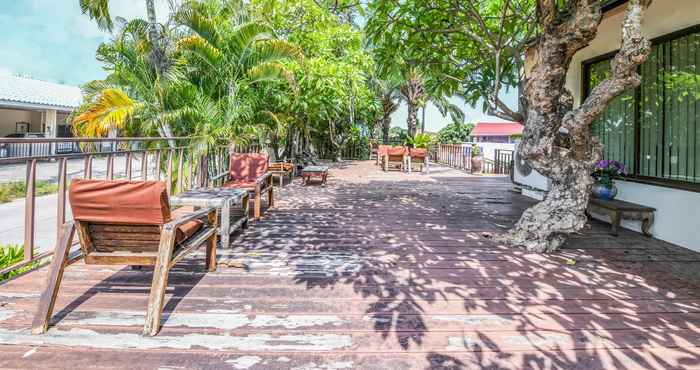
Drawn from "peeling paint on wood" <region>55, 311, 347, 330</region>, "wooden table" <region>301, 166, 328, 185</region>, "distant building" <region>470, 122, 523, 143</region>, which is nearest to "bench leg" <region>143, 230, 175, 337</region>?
"peeling paint on wood" <region>55, 311, 347, 330</region>

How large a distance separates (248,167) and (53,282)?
12.6 feet

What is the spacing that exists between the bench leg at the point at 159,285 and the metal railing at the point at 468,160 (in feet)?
42.2

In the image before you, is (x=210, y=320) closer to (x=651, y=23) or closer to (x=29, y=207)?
(x=29, y=207)

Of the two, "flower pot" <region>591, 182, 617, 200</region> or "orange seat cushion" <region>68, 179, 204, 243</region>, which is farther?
"flower pot" <region>591, 182, 617, 200</region>

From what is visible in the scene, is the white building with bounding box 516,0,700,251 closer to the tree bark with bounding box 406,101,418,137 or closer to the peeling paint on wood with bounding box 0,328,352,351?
the peeling paint on wood with bounding box 0,328,352,351

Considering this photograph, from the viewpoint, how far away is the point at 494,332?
8.05ft

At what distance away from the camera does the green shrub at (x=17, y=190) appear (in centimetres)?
1170

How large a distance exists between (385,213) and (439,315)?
3628 millimetres

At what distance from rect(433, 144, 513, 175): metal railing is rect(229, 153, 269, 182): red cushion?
983 centimetres

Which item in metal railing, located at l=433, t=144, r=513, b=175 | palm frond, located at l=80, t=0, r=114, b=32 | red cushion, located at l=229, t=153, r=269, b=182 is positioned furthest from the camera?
metal railing, located at l=433, t=144, r=513, b=175

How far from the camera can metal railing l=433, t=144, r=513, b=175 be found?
14.9 meters

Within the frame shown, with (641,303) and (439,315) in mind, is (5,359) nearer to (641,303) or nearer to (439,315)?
(439,315)

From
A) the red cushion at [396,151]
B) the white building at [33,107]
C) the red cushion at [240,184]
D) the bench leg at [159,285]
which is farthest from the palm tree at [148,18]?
the white building at [33,107]

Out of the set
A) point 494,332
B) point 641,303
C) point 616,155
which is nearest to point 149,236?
point 494,332
